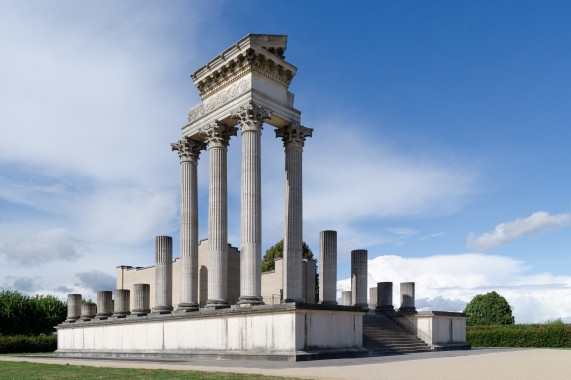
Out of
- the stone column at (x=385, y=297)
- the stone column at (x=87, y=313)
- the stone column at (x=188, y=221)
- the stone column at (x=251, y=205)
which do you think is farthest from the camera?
the stone column at (x=87, y=313)

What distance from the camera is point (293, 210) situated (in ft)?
102

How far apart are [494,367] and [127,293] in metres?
26.9

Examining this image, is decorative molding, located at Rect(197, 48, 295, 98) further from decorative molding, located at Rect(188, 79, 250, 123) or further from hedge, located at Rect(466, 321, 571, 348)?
hedge, located at Rect(466, 321, 571, 348)

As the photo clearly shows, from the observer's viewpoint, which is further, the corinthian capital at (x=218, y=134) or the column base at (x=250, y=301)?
the corinthian capital at (x=218, y=134)

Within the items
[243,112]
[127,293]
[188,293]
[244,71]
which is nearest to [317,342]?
[188,293]

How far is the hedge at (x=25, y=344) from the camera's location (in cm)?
4894

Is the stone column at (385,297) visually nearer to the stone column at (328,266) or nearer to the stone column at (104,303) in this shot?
the stone column at (328,266)

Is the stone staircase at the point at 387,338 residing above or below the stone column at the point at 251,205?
below

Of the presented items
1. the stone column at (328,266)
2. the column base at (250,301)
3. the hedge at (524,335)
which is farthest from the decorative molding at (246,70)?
the hedge at (524,335)

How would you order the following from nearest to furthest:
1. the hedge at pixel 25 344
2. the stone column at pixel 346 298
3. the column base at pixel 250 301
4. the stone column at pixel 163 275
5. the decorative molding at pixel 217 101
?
the column base at pixel 250 301 → the decorative molding at pixel 217 101 → the stone column at pixel 163 275 → the stone column at pixel 346 298 → the hedge at pixel 25 344

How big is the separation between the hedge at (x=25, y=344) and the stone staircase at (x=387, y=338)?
117ft

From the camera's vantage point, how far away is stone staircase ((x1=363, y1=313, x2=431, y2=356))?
2823cm

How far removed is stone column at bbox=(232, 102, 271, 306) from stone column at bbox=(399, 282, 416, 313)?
39.4 feet

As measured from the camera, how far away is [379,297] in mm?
36062
